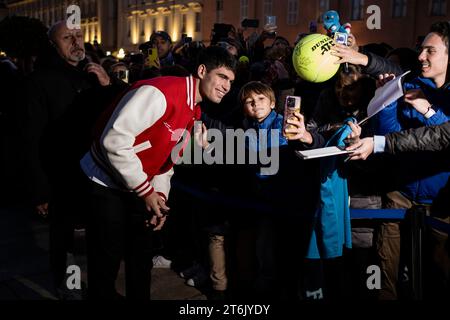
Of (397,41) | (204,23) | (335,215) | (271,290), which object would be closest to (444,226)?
(335,215)

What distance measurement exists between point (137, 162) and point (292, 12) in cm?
3238

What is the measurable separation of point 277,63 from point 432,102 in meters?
2.03

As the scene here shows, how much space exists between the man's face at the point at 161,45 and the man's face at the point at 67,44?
9.98ft

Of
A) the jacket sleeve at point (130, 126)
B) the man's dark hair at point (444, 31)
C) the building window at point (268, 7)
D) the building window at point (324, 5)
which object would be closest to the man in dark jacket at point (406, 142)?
the man's dark hair at point (444, 31)

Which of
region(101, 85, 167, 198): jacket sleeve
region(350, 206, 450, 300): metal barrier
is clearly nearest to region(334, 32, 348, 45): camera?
region(350, 206, 450, 300): metal barrier

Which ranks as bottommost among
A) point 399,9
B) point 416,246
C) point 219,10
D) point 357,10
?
point 416,246

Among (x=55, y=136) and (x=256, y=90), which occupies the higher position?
(x=256, y=90)

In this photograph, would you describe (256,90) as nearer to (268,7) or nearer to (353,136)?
(353,136)

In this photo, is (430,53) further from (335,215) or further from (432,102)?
(335,215)

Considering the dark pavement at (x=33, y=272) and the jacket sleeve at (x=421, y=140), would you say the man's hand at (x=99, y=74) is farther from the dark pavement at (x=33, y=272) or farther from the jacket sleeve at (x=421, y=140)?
the jacket sleeve at (x=421, y=140)

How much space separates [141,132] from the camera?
312cm

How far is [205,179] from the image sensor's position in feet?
15.2

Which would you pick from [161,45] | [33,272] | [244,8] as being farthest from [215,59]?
[244,8]

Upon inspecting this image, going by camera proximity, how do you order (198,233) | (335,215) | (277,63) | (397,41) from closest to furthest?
(335,215) → (198,233) → (277,63) → (397,41)
